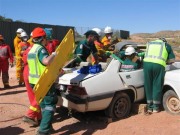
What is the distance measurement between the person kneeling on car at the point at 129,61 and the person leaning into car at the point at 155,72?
277mm

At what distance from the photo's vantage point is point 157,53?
23.0 feet

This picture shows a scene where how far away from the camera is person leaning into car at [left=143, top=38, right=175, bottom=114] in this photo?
699 cm

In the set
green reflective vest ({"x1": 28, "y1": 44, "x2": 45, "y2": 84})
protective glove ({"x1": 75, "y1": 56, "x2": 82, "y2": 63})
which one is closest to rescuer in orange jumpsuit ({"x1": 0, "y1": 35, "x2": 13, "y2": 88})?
protective glove ({"x1": 75, "y1": 56, "x2": 82, "y2": 63})

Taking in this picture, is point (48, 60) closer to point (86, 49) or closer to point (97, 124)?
point (97, 124)

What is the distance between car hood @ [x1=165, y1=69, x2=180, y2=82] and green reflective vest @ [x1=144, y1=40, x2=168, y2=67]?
223 millimetres

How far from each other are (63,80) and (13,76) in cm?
787

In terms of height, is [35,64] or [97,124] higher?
[35,64]

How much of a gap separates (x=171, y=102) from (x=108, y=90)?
4.89 feet

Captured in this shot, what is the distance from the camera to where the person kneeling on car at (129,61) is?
22.6 feet

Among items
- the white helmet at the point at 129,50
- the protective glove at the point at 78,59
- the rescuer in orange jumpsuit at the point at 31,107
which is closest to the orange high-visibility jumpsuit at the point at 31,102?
the rescuer in orange jumpsuit at the point at 31,107

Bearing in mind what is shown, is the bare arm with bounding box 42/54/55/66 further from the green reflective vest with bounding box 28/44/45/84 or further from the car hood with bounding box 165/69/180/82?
the car hood with bounding box 165/69/180/82

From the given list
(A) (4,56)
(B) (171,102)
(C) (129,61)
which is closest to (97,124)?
(C) (129,61)

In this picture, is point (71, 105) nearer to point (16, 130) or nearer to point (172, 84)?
point (16, 130)

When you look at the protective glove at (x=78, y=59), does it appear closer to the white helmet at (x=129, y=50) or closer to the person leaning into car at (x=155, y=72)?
the white helmet at (x=129, y=50)
